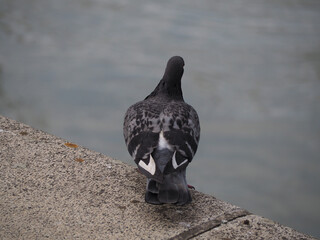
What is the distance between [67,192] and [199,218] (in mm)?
A: 928

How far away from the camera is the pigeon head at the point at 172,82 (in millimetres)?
4203

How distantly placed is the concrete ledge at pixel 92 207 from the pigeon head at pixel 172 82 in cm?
75

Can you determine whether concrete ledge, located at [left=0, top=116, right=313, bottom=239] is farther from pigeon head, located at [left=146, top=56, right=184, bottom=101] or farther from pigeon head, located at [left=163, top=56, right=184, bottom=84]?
pigeon head, located at [left=163, top=56, right=184, bottom=84]

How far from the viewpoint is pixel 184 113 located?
360cm

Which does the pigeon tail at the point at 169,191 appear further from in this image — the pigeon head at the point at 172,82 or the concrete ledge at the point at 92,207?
the pigeon head at the point at 172,82

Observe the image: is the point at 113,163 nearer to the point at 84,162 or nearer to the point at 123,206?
the point at 84,162

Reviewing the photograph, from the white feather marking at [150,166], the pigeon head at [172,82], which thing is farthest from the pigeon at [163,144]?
the pigeon head at [172,82]

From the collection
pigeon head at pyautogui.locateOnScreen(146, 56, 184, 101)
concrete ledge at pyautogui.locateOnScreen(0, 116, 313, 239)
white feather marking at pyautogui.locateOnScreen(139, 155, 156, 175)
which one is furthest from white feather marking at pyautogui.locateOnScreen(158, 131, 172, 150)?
pigeon head at pyautogui.locateOnScreen(146, 56, 184, 101)

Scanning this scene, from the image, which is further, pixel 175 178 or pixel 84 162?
pixel 84 162

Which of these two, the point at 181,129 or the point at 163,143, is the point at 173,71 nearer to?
the point at 181,129

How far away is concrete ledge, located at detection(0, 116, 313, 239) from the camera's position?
3.00 meters

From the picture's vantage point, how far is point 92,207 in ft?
10.6

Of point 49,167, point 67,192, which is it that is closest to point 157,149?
point 67,192

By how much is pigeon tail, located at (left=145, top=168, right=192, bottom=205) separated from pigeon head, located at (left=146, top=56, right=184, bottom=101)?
1180mm
